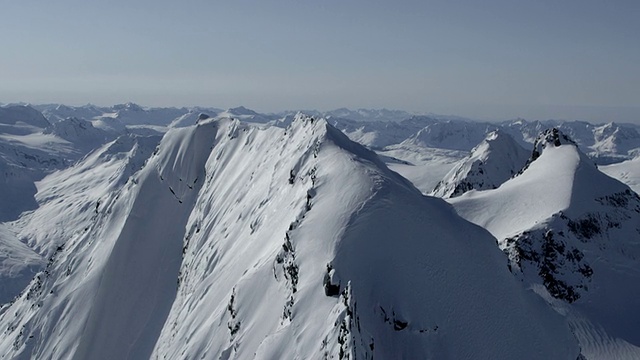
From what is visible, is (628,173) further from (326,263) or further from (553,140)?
(326,263)

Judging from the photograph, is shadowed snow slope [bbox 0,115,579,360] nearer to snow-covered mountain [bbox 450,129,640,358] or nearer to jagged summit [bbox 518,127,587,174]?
snow-covered mountain [bbox 450,129,640,358]

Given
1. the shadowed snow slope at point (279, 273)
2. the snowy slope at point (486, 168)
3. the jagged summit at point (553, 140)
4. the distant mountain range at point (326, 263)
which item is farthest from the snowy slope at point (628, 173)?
the shadowed snow slope at point (279, 273)

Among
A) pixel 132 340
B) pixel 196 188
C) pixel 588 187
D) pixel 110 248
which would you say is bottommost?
pixel 132 340

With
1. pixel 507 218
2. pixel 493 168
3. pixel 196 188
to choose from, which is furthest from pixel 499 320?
pixel 493 168

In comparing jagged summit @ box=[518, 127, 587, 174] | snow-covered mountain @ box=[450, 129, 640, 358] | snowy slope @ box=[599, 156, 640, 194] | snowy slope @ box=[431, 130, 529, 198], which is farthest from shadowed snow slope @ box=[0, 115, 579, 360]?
snowy slope @ box=[599, 156, 640, 194]

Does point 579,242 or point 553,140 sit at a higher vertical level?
point 553,140

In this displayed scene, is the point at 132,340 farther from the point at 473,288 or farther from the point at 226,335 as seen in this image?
the point at 473,288

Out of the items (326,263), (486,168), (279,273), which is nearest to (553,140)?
(486,168)
